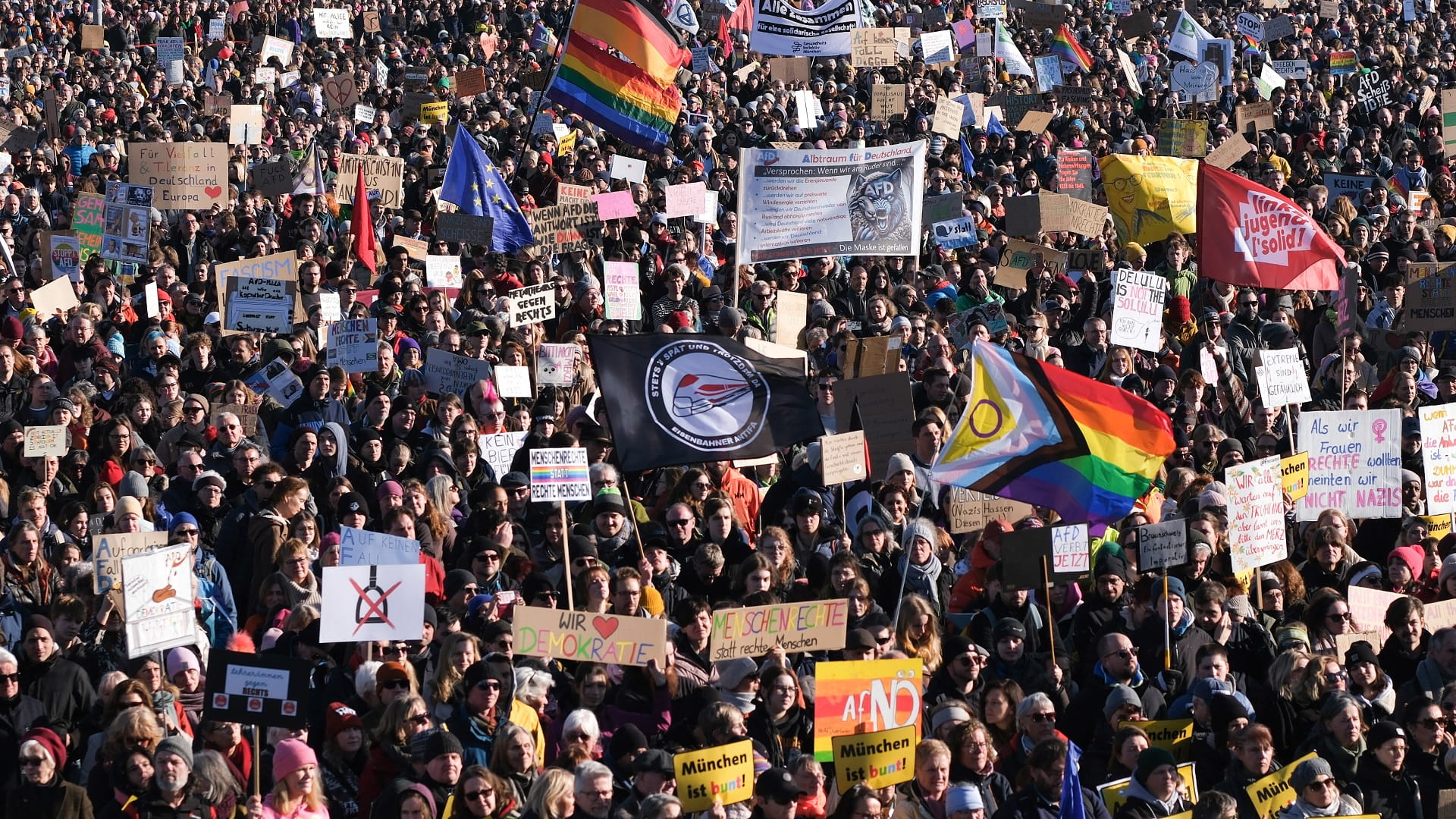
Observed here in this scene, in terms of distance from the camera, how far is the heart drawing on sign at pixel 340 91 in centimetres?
2270

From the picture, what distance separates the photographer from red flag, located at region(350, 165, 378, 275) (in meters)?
16.0

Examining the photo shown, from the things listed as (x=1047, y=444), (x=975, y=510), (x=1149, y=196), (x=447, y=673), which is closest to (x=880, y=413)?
(x=975, y=510)

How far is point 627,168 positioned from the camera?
18297 mm

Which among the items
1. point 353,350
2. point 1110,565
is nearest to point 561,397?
point 353,350

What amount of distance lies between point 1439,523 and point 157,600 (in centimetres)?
678

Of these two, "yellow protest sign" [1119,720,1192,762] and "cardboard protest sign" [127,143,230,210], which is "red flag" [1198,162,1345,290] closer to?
"yellow protest sign" [1119,720,1192,762]

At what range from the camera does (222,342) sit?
13445 millimetres

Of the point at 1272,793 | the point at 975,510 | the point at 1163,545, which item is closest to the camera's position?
the point at 1272,793

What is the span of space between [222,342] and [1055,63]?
44.8 ft

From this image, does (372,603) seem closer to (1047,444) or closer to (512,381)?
(1047,444)

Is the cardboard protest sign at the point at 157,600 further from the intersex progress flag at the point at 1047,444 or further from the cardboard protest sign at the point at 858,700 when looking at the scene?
the intersex progress flag at the point at 1047,444

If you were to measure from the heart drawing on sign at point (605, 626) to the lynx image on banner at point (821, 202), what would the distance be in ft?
20.7

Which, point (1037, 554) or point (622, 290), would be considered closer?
point (1037, 554)

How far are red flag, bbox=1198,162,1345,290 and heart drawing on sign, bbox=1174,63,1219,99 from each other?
10440mm
